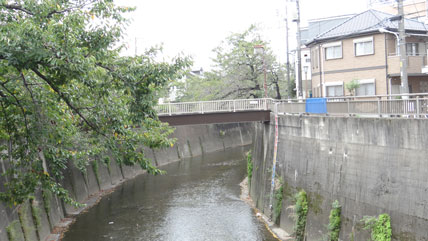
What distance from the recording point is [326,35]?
29.0 m

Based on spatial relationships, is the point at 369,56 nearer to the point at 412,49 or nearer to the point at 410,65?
the point at 410,65

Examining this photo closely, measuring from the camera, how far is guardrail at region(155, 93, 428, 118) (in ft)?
43.8

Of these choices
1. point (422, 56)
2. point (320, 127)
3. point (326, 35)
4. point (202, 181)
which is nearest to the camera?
point (320, 127)

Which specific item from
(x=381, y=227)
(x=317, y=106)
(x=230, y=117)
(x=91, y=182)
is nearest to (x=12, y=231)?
(x=91, y=182)

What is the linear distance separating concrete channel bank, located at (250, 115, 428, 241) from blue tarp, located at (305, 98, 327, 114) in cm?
48

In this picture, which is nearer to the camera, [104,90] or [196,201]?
[104,90]

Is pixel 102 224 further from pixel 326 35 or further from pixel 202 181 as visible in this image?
pixel 326 35

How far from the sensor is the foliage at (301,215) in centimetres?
1781

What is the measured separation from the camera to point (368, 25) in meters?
27.4

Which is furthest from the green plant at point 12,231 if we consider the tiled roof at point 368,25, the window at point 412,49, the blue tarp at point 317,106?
the window at point 412,49

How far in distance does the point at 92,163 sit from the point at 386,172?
2289 centimetres

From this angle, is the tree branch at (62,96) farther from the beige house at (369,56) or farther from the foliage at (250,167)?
the beige house at (369,56)

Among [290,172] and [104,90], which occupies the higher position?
[104,90]

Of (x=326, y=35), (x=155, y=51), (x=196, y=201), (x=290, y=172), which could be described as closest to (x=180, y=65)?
(x=155, y=51)
